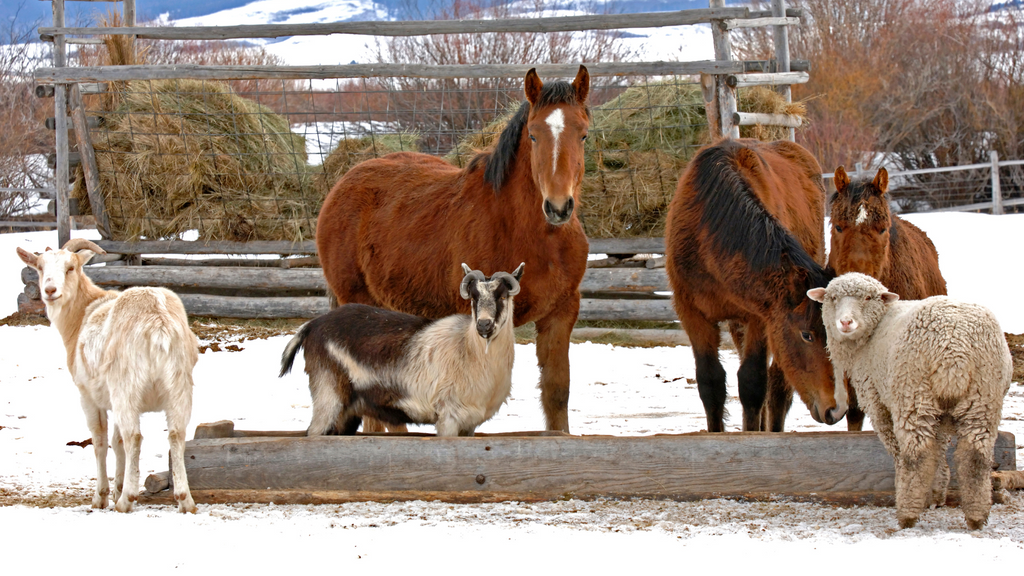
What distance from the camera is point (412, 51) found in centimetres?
2042

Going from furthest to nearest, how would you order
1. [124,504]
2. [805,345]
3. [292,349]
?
1. [292,349]
2. [805,345]
3. [124,504]

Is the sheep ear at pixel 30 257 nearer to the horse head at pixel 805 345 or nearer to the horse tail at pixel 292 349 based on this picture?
the horse tail at pixel 292 349

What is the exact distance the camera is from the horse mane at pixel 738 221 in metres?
4.94

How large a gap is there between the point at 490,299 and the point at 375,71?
17.3 feet

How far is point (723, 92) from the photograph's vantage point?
9203 mm

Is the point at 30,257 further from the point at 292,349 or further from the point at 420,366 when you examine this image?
the point at 420,366

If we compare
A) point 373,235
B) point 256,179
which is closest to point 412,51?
point 256,179

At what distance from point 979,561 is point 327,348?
3.29 m

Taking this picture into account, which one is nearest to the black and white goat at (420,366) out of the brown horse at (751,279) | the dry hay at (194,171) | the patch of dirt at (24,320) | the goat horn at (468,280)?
the goat horn at (468,280)

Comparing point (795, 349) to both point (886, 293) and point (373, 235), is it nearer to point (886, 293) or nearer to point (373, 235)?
point (886, 293)

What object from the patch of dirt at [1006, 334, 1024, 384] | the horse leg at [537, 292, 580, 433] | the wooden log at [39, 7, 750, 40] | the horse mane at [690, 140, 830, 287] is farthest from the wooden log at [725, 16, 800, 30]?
the horse leg at [537, 292, 580, 433]

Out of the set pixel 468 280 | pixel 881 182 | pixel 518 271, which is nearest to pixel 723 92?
pixel 881 182

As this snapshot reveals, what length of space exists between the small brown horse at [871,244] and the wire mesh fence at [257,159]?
177 inches

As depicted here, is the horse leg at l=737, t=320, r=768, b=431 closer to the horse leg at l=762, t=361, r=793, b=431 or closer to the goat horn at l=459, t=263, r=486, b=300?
the horse leg at l=762, t=361, r=793, b=431
